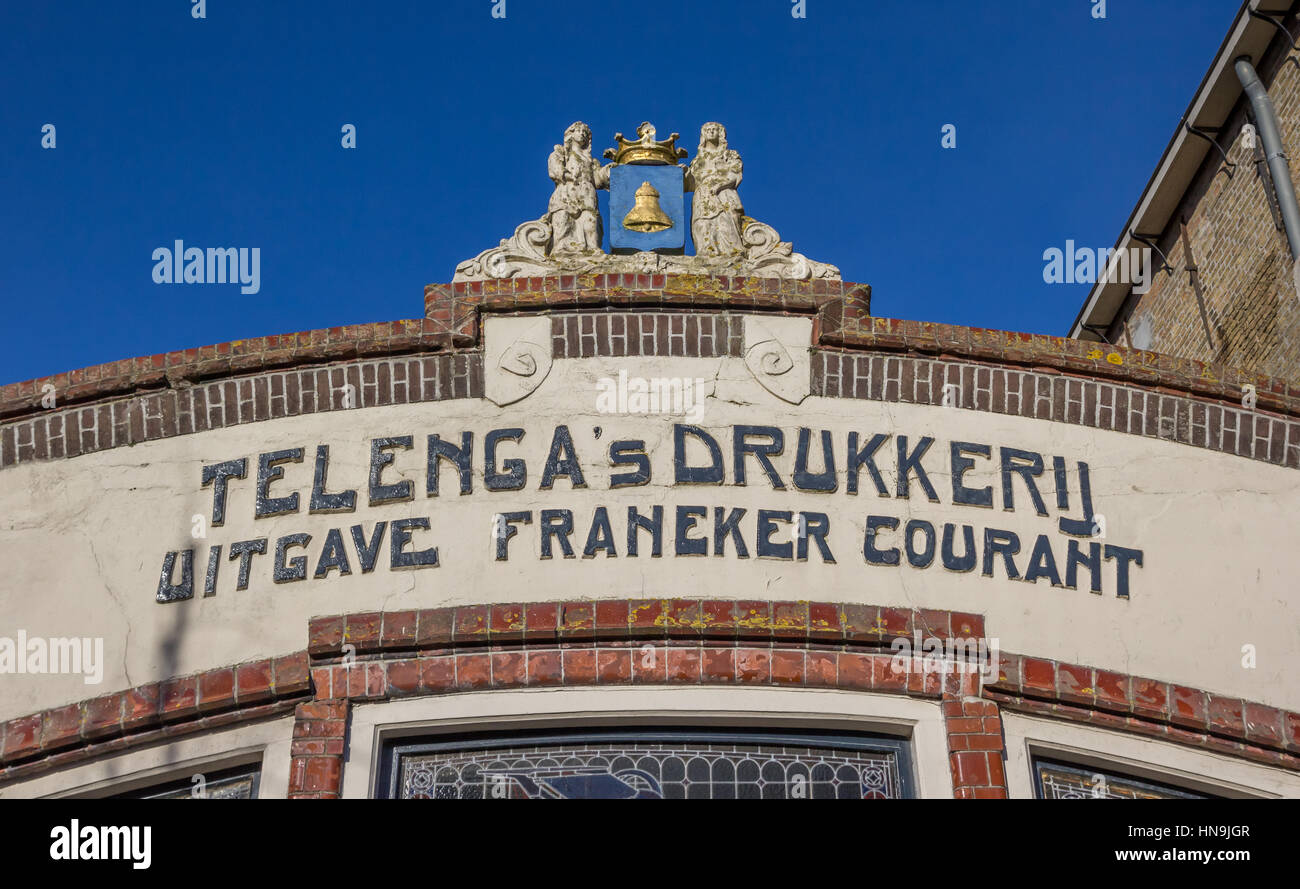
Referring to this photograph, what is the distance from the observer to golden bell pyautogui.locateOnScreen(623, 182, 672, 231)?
9414mm

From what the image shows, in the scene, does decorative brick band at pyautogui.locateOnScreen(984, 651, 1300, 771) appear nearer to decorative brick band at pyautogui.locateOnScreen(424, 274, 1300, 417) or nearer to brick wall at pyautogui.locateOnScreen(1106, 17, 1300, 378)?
decorative brick band at pyautogui.locateOnScreen(424, 274, 1300, 417)

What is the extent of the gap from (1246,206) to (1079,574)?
22.1 ft

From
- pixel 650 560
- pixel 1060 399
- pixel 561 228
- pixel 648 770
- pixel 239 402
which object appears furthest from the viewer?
pixel 561 228

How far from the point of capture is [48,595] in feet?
27.0

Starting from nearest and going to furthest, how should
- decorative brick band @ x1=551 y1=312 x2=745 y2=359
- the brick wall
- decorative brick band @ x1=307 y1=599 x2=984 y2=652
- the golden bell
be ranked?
decorative brick band @ x1=307 y1=599 x2=984 y2=652 → decorative brick band @ x1=551 y1=312 x2=745 y2=359 → the golden bell → the brick wall

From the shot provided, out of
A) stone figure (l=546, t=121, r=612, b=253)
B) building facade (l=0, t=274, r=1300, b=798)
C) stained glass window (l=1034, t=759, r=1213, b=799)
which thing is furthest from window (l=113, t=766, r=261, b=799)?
stained glass window (l=1034, t=759, r=1213, b=799)

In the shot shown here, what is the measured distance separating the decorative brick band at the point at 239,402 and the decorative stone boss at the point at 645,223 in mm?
728

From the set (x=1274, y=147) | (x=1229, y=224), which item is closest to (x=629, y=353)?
(x=1274, y=147)

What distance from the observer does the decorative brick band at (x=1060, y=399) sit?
8703 mm

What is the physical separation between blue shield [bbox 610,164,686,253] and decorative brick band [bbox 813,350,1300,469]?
1321 mm

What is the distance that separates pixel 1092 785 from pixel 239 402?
200 inches

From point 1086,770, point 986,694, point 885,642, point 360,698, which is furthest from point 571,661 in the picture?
point 1086,770

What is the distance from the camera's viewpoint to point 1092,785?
787 centimetres

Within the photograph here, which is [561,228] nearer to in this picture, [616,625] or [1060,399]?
[616,625]
